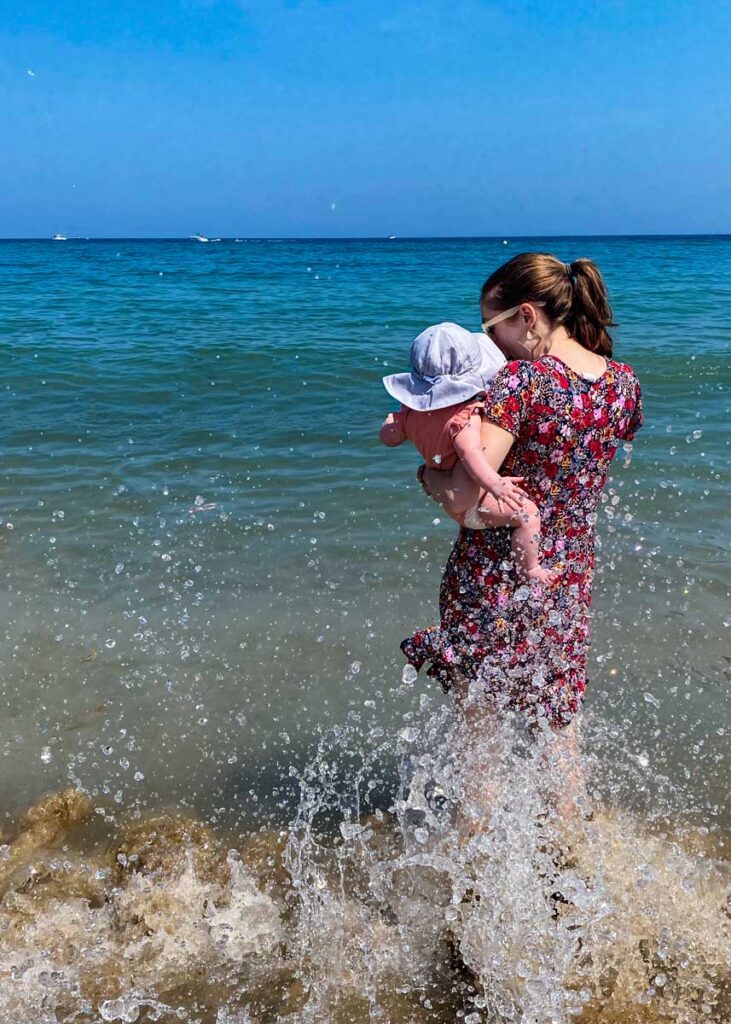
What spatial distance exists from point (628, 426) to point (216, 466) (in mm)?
5206

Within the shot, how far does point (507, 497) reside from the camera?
2.47 metres

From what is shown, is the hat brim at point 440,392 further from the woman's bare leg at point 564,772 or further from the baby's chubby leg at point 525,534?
the woman's bare leg at point 564,772

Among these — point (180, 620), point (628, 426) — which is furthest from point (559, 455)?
point (180, 620)

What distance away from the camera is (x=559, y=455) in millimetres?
2570

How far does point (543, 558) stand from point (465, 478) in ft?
1.29

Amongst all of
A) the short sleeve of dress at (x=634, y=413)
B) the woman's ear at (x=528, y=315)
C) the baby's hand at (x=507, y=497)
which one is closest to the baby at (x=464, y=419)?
the baby's hand at (x=507, y=497)

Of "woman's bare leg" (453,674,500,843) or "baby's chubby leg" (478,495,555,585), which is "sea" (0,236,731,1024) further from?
"baby's chubby leg" (478,495,555,585)

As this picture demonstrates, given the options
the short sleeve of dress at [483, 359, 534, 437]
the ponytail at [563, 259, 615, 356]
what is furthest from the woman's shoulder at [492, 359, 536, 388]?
the ponytail at [563, 259, 615, 356]

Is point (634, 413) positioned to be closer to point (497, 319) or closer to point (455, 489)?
point (497, 319)

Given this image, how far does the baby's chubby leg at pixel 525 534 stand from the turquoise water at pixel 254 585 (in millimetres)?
1491

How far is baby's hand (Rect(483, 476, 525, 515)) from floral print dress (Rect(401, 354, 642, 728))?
13 cm

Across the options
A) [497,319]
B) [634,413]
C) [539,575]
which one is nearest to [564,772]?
[539,575]

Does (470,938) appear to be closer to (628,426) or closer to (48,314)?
(628,426)

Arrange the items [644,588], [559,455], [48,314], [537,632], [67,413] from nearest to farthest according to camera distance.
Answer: [559,455] < [537,632] < [644,588] < [67,413] < [48,314]
